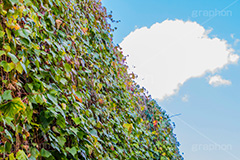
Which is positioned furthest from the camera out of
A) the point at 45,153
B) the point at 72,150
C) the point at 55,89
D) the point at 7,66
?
the point at 55,89

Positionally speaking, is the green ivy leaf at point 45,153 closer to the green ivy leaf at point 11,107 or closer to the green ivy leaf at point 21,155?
the green ivy leaf at point 21,155

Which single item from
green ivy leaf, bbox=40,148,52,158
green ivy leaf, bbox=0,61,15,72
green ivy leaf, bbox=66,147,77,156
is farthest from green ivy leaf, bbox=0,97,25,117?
green ivy leaf, bbox=66,147,77,156

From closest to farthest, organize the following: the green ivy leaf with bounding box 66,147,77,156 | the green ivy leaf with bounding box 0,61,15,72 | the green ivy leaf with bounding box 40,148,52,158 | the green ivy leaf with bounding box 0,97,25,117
Answer: the green ivy leaf with bounding box 0,97,25,117, the green ivy leaf with bounding box 0,61,15,72, the green ivy leaf with bounding box 40,148,52,158, the green ivy leaf with bounding box 66,147,77,156

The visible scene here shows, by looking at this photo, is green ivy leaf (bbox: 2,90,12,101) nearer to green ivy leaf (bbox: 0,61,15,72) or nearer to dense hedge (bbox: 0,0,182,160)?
dense hedge (bbox: 0,0,182,160)

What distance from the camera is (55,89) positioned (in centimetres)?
191

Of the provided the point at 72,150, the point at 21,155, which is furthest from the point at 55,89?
the point at 21,155

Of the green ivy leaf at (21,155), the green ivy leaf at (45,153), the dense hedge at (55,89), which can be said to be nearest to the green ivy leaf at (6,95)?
the dense hedge at (55,89)

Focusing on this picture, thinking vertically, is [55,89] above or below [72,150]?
above

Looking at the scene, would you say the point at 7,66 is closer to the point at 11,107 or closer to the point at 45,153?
the point at 11,107

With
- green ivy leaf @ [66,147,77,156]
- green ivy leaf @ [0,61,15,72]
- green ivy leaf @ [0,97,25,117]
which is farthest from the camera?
green ivy leaf @ [66,147,77,156]

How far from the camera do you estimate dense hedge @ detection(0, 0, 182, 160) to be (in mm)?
1493

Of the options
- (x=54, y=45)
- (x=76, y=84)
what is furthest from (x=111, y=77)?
(x=54, y=45)

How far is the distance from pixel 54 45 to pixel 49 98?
0.64 m

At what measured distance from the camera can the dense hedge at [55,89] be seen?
1.49 m
